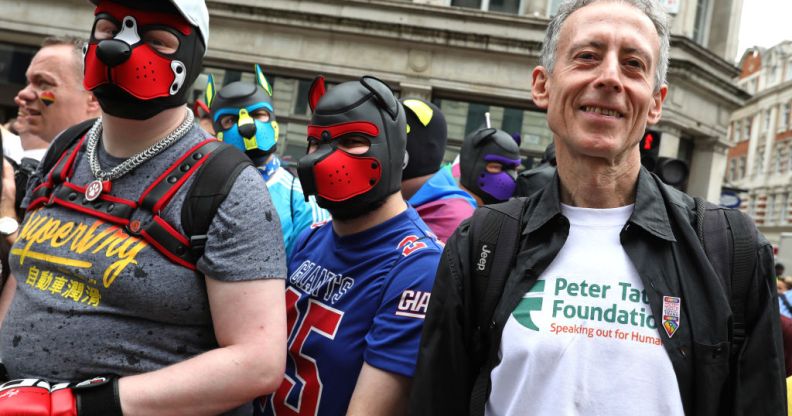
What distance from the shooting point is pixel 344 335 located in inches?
85.9

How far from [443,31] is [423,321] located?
1210 centimetres

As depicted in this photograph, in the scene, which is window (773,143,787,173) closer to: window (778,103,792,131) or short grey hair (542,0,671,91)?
window (778,103,792,131)

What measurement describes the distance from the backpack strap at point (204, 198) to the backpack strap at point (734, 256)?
127 cm

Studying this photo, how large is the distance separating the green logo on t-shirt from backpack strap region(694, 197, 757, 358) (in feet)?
1.40

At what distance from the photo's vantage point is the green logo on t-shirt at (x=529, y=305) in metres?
1.77

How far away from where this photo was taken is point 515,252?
1.88 m

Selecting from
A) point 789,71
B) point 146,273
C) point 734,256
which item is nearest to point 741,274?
point 734,256

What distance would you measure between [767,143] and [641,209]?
199 feet

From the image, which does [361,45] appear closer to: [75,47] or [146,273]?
[75,47]

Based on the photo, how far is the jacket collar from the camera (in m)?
1.78

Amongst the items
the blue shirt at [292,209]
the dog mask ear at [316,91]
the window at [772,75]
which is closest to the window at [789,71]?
the window at [772,75]

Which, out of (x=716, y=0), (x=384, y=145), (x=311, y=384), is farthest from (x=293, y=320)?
(x=716, y=0)

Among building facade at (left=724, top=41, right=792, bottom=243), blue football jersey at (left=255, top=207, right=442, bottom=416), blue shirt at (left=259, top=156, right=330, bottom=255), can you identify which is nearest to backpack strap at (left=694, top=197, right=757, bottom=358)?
blue football jersey at (left=255, top=207, right=442, bottom=416)

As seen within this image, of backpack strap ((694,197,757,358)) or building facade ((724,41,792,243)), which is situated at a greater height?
building facade ((724,41,792,243))
